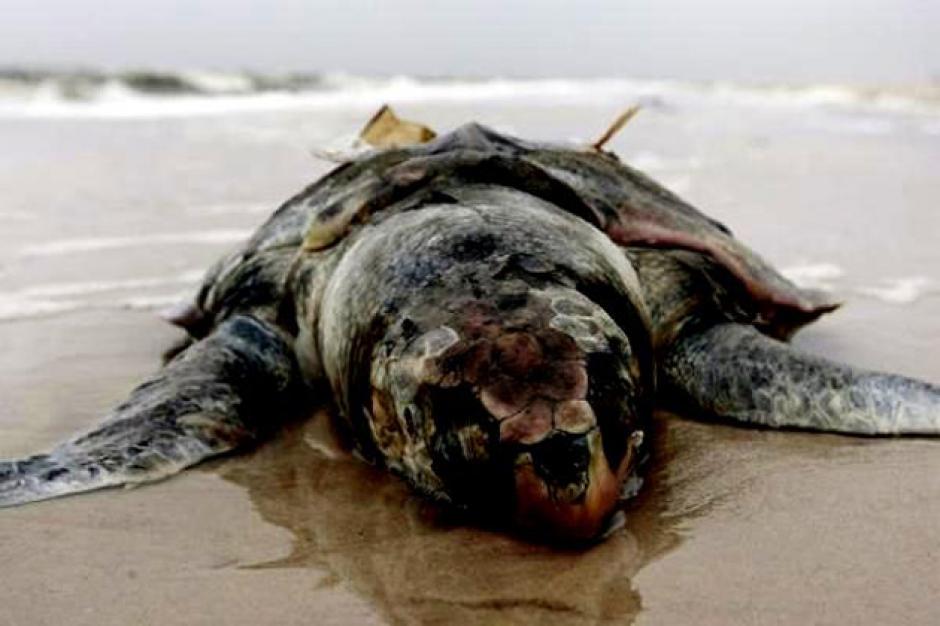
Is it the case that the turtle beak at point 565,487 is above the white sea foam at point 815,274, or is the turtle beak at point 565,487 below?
above

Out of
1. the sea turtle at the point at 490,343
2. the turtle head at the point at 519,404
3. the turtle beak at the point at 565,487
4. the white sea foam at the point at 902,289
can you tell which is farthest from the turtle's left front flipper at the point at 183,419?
the white sea foam at the point at 902,289

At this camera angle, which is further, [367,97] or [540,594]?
[367,97]

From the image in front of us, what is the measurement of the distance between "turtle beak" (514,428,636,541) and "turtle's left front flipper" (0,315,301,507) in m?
0.91

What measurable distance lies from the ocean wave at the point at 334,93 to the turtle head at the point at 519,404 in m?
13.3

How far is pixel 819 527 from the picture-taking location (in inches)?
89.6

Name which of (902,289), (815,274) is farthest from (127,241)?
(902,289)

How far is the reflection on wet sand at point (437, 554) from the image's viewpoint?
1913mm

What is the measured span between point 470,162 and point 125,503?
4.54 feet

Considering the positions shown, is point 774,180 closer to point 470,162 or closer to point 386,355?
point 470,162

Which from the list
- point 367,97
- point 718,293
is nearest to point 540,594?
point 718,293

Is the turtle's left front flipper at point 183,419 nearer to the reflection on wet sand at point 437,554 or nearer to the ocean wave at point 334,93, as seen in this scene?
the reflection on wet sand at point 437,554

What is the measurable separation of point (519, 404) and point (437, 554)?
326mm

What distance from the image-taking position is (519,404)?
6.78 feet

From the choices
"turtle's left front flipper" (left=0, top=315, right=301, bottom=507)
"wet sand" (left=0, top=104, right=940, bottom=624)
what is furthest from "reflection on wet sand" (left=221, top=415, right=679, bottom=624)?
"turtle's left front flipper" (left=0, top=315, right=301, bottom=507)
